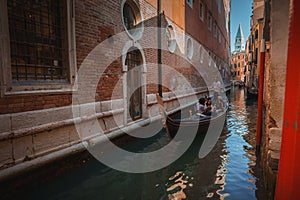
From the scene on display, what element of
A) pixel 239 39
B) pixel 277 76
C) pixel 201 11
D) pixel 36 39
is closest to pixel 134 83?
pixel 36 39

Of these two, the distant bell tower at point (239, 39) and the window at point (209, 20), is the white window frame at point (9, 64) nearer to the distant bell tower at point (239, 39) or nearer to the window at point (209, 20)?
the window at point (209, 20)

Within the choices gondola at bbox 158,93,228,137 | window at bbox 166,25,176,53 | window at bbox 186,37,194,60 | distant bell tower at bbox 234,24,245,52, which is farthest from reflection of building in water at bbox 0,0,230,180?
distant bell tower at bbox 234,24,245,52

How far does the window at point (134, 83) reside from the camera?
20.0ft

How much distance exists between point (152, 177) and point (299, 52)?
3.36m

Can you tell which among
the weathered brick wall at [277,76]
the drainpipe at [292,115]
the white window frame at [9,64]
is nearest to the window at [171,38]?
the white window frame at [9,64]

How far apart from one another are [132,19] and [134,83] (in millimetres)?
2062

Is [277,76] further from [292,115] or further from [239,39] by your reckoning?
[239,39]

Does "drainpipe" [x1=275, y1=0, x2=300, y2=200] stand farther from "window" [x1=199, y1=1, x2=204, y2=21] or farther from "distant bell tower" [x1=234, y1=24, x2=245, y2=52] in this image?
"distant bell tower" [x1=234, y1=24, x2=245, y2=52]

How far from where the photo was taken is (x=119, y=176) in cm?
389

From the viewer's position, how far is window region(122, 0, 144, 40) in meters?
5.90

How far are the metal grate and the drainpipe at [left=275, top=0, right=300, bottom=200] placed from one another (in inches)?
143

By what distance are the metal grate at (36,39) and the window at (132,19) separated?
2367 mm

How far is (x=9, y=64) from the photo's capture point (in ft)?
9.77

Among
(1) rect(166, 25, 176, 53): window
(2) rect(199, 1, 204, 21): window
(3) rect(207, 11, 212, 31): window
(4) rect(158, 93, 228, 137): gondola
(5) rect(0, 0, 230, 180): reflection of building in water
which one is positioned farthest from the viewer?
(3) rect(207, 11, 212, 31): window
